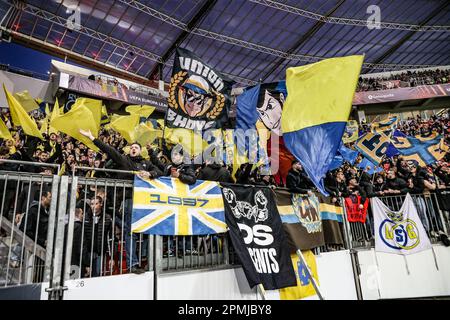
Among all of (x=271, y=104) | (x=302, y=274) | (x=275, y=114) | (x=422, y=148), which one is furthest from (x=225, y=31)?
(x=302, y=274)

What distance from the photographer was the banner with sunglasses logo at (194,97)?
638cm

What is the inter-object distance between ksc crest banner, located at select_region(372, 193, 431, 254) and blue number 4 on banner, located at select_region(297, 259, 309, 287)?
8.46 ft

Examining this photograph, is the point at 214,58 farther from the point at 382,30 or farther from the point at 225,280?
the point at 225,280

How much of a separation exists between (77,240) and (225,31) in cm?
2385

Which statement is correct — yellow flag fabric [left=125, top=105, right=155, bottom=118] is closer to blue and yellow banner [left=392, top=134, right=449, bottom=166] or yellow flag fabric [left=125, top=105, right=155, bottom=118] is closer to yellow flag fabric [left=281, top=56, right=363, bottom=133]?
yellow flag fabric [left=281, top=56, right=363, bottom=133]

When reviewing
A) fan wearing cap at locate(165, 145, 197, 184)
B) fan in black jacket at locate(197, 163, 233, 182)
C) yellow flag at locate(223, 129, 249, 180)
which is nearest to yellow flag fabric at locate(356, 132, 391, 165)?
yellow flag at locate(223, 129, 249, 180)

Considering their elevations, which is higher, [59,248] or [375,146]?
[375,146]

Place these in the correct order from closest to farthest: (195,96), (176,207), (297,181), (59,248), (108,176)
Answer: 1. (59,248)
2. (176,207)
3. (195,96)
4. (108,176)
5. (297,181)

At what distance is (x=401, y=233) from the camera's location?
7.87 metres

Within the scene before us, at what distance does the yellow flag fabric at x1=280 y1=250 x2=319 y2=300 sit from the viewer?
227 inches

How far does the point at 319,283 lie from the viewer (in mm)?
6676

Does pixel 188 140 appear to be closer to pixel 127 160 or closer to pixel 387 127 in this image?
pixel 127 160
